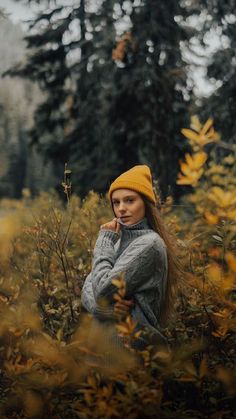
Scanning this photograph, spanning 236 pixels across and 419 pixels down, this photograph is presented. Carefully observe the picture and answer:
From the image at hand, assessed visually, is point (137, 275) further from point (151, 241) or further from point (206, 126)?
point (206, 126)

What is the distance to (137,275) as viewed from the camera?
217 centimetres

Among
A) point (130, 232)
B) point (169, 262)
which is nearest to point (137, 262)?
point (130, 232)

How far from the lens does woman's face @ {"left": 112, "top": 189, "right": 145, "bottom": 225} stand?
237 centimetres

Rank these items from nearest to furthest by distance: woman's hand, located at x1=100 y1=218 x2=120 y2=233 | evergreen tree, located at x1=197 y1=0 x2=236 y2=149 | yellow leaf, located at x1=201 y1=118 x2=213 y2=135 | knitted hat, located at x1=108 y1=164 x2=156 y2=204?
yellow leaf, located at x1=201 y1=118 x2=213 y2=135
knitted hat, located at x1=108 y1=164 x2=156 y2=204
woman's hand, located at x1=100 y1=218 x2=120 y2=233
evergreen tree, located at x1=197 y1=0 x2=236 y2=149

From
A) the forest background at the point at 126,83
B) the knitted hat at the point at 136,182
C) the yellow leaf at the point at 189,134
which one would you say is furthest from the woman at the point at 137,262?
the forest background at the point at 126,83

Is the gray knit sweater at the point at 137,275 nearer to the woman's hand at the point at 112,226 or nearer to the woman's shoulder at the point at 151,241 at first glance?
the woman's shoulder at the point at 151,241

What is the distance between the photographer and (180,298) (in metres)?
3.32

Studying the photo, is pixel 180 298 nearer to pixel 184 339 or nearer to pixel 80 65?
pixel 184 339

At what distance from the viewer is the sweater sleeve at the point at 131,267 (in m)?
2.17

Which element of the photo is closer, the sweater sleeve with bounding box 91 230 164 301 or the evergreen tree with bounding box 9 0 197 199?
the sweater sleeve with bounding box 91 230 164 301

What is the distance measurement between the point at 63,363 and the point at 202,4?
9049mm

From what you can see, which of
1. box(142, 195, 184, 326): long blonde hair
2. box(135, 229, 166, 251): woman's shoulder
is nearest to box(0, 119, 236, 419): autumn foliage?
box(142, 195, 184, 326): long blonde hair

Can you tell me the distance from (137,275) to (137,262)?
0.21 feet

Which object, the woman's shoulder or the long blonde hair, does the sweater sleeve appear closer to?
the woman's shoulder
